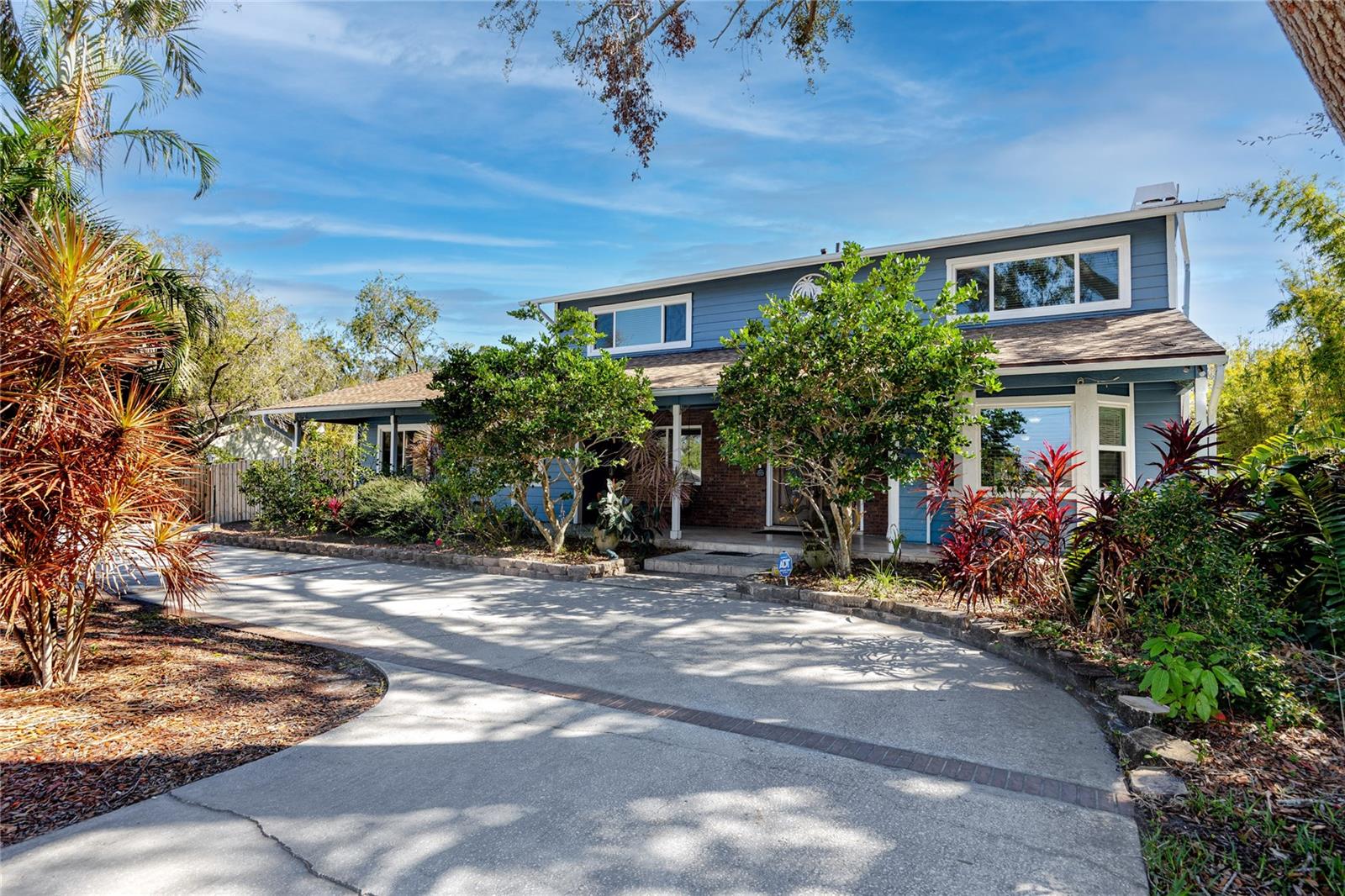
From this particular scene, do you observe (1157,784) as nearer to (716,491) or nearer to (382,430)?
(716,491)

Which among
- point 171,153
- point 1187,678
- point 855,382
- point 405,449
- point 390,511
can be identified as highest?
Result: point 171,153

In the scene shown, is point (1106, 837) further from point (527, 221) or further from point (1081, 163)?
point (527, 221)

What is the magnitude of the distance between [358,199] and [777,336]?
54.9 ft

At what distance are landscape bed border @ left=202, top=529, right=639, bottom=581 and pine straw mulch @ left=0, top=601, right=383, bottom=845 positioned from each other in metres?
4.27

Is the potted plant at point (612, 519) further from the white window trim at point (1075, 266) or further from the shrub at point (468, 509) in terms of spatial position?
the white window trim at point (1075, 266)

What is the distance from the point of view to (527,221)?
20.6 metres

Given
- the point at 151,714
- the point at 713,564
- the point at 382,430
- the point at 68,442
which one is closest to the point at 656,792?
the point at 151,714

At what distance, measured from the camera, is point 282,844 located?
2865mm

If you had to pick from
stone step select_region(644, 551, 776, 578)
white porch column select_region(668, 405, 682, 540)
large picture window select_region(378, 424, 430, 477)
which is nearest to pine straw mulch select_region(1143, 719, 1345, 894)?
stone step select_region(644, 551, 776, 578)

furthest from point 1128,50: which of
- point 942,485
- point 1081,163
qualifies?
point 942,485

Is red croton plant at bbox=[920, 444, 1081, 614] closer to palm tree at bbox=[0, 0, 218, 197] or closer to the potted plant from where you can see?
the potted plant

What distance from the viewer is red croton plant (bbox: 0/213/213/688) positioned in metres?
4.20

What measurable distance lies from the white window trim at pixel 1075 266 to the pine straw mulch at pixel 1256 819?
9549 mm

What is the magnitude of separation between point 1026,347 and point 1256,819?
27.7 feet
